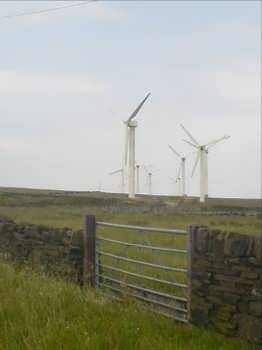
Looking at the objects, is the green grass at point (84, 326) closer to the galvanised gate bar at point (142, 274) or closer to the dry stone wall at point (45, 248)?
the galvanised gate bar at point (142, 274)

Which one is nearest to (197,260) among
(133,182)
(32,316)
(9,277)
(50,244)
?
(32,316)

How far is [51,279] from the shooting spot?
970 centimetres

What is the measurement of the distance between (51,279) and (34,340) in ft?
10.4

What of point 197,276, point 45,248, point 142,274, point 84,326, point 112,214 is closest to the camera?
point 84,326

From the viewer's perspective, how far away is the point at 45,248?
1174 cm

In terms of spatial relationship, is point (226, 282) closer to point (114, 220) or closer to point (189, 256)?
point (189, 256)

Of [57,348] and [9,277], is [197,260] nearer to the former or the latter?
[57,348]

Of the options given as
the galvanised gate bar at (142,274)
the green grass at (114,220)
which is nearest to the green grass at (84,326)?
the galvanised gate bar at (142,274)

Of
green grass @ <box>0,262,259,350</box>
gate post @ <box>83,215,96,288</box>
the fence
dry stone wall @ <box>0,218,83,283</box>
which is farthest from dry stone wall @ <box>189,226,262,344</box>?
dry stone wall @ <box>0,218,83,283</box>

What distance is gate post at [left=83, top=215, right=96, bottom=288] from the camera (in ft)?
33.9

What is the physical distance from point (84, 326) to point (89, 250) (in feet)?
11.9

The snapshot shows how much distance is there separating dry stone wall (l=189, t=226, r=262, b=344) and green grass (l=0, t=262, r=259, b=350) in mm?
183

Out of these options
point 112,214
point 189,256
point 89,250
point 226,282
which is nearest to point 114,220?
point 112,214

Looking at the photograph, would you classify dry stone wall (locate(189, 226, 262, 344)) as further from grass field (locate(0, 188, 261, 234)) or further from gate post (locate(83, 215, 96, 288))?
grass field (locate(0, 188, 261, 234))
